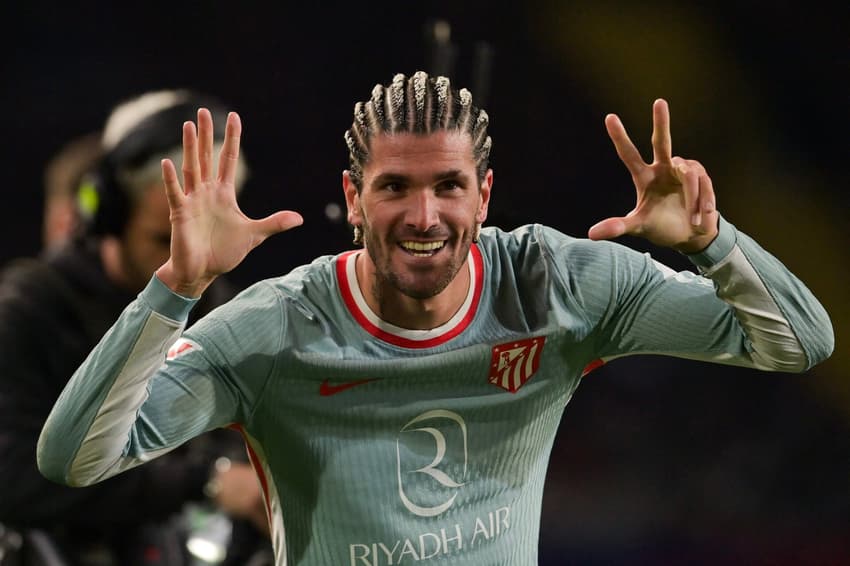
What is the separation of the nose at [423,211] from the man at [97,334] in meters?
0.77

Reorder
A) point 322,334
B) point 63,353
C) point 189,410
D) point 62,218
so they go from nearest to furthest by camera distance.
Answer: point 189,410 → point 322,334 → point 63,353 → point 62,218

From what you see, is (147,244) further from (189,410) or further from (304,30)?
(304,30)

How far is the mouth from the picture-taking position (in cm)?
172

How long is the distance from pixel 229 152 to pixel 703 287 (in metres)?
0.70

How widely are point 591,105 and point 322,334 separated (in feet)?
5.71

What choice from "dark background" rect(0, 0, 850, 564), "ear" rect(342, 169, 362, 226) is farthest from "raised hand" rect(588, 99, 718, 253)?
"dark background" rect(0, 0, 850, 564)

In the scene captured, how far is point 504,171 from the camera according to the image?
130 inches

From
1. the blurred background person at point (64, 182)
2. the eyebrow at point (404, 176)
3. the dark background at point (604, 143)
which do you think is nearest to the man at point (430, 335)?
the eyebrow at point (404, 176)

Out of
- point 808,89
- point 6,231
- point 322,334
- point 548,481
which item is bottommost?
point 548,481

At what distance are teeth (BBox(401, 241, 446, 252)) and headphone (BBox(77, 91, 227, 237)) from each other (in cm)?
74

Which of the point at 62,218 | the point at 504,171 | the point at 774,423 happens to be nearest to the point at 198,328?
the point at 62,218

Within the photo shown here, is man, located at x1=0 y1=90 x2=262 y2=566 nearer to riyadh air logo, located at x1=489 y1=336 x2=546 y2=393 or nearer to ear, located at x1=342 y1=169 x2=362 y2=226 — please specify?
ear, located at x1=342 y1=169 x2=362 y2=226

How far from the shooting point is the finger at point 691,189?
1.65 m

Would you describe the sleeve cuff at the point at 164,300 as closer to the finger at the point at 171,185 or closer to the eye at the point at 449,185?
the finger at the point at 171,185
